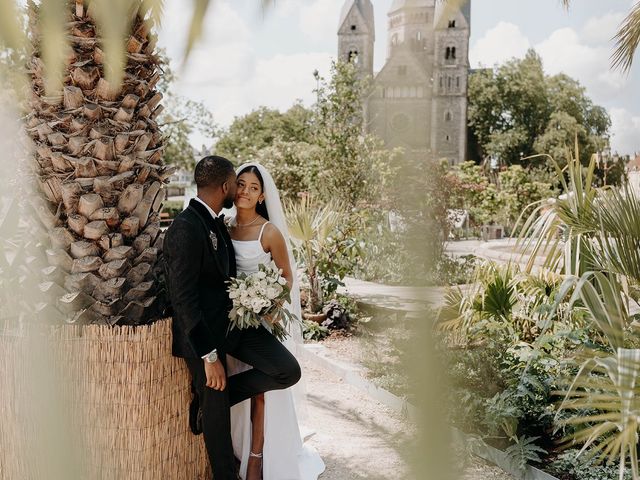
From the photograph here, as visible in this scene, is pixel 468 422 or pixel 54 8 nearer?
pixel 54 8

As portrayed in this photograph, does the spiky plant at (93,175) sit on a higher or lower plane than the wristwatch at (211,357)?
higher

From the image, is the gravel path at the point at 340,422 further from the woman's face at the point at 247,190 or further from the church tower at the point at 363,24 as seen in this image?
the church tower at the point at 363,24

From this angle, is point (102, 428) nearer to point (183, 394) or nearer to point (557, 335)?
point (183, 394)

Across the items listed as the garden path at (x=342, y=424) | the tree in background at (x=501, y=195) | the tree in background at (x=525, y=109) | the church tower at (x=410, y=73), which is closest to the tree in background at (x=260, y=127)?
the tree in background at (x=525, y=109)

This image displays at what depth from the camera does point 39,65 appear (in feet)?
9.38

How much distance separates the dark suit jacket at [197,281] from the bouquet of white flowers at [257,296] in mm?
79

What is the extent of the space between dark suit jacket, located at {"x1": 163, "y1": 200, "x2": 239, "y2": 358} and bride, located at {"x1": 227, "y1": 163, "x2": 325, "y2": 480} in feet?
1.40

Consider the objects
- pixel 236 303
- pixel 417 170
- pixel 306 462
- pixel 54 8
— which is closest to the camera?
pixel 417 170

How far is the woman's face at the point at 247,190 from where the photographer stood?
3.71 meters

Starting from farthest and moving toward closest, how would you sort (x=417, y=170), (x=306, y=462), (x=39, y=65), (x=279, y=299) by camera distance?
(x=306, y=462) < (x=279, y=299) < (x=39, y=65) < (x=417, y=170)

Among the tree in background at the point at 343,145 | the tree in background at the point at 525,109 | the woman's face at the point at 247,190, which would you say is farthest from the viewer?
the tree in background at the point at 525,109

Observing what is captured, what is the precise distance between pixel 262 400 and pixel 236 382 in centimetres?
35

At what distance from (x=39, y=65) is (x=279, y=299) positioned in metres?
1.67

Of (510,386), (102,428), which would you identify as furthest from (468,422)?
(102,428)
